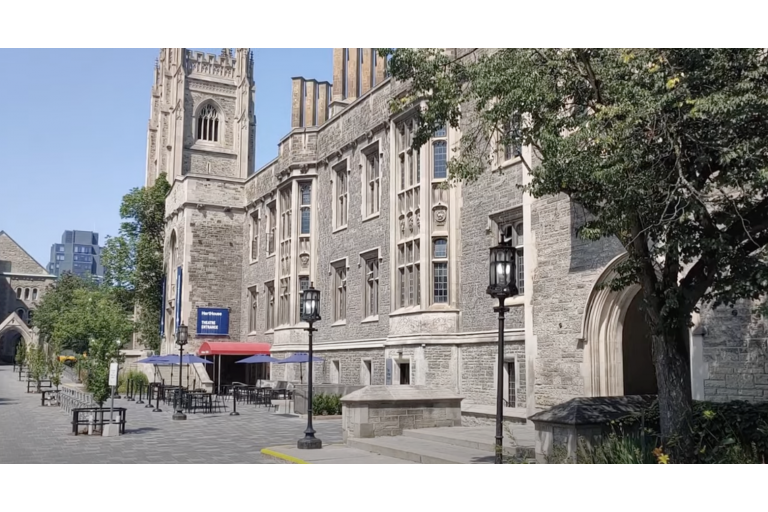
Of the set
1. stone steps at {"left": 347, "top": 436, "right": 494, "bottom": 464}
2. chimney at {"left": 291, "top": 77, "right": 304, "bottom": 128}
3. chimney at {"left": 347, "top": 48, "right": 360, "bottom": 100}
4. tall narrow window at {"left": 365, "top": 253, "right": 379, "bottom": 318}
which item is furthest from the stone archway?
chimney at {"left": 291, "top": 77, "right": 304, "bottom": 128}

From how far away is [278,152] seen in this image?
118ft

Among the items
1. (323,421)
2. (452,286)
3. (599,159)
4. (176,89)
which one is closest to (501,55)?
(599,159)

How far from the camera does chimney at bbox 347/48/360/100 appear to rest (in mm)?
34375

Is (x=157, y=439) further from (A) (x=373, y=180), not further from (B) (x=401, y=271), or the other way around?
(A) (x=373, y=180)

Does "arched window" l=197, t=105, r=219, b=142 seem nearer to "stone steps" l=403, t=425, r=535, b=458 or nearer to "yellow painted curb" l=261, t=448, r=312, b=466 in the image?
"stone steps" l=403, t=425, r=535, b=458

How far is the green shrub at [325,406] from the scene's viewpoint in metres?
24.9

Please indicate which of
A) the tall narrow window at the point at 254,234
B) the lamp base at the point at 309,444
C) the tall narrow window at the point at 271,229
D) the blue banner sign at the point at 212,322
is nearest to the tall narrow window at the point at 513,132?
the lamp base at the point at 309,444

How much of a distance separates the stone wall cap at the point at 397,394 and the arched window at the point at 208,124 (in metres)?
66.5

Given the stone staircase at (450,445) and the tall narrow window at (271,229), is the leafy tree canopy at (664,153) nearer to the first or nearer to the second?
the stone staircase at (450,445)

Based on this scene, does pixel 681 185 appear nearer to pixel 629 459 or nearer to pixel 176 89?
pixel 629 459

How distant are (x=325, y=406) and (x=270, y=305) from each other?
14.1 m

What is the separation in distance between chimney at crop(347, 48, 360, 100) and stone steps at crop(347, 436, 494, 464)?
2134cm

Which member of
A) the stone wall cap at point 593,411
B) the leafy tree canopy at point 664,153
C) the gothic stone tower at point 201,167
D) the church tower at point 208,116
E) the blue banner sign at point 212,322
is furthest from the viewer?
the church tower at point 208,116

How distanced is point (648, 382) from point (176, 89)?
71179mm
